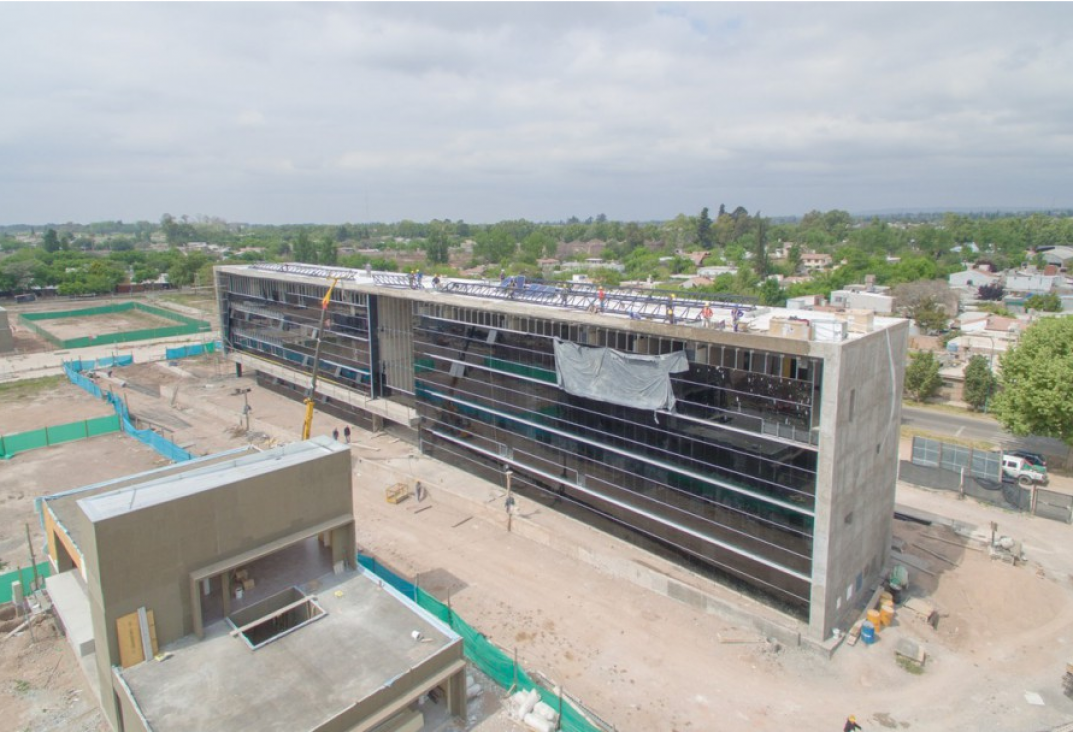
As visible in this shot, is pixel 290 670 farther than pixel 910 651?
No

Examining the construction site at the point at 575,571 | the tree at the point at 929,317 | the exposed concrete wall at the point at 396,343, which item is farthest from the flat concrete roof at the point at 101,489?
the tree at the point at 929,317

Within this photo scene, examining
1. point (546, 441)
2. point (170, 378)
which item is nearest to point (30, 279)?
point (170, 378)

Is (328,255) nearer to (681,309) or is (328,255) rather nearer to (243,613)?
(681,309)

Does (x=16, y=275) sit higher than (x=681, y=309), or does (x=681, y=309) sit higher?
(x=681, y=309)

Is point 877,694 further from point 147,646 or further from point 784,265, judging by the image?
point 784,265

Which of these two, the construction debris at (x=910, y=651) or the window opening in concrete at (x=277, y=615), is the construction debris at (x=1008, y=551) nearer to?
the construction debris at (x=910, y=651)

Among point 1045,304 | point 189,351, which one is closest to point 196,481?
point 189,351
